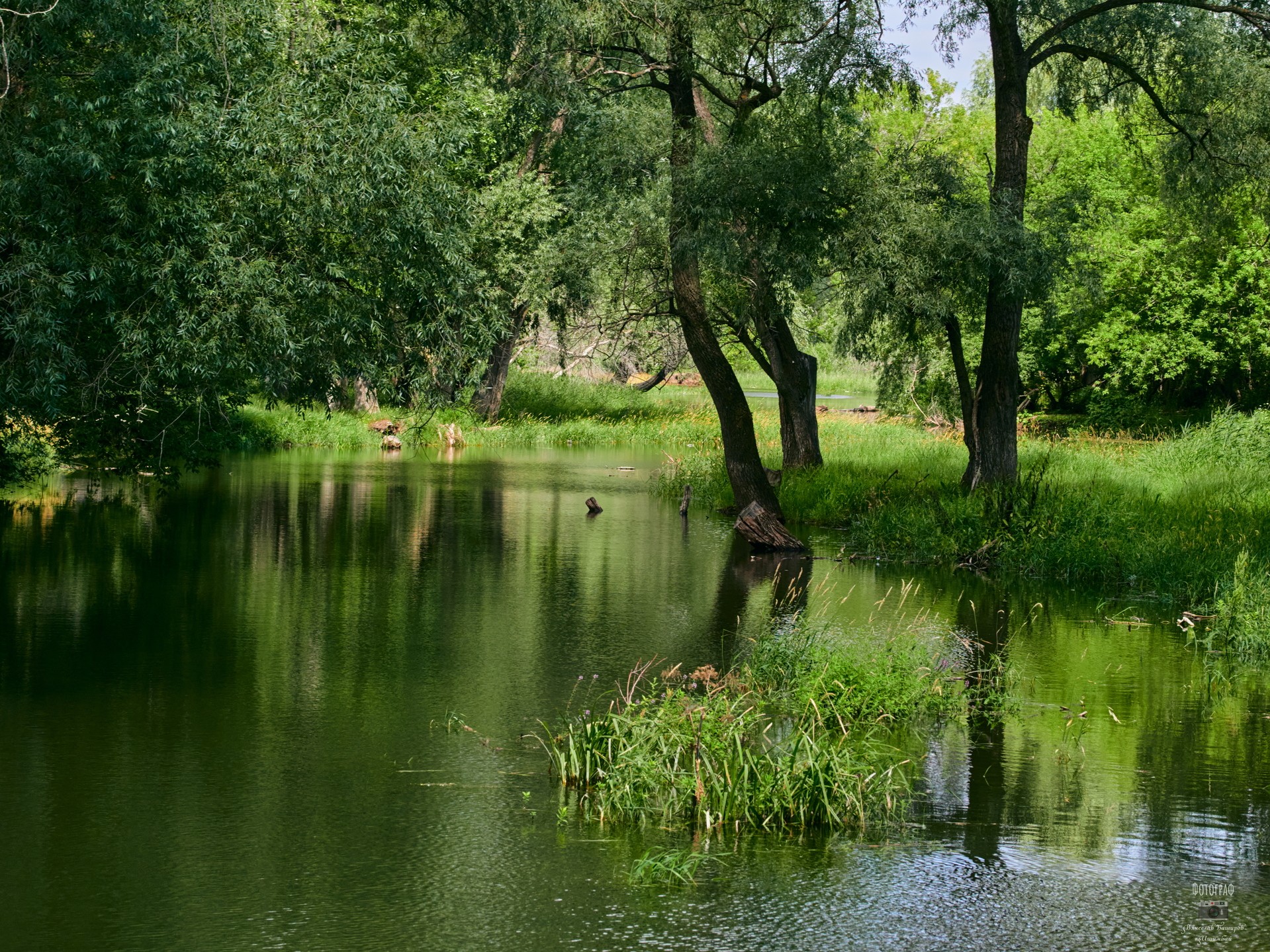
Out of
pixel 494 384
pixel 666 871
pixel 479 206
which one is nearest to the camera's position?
pixel 666 871

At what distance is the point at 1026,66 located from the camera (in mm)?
19438

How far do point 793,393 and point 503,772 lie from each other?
16898 millimetres

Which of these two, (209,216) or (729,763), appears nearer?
(729,763)

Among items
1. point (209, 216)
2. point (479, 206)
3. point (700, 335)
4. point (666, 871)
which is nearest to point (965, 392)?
point (700, 335)

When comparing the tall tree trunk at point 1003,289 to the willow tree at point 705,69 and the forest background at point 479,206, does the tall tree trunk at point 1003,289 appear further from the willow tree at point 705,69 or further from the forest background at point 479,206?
the willow tree at point 705,69

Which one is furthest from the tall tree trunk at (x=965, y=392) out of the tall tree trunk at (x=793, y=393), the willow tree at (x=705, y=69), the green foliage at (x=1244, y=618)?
the green foliage at (x=1244, y=618)

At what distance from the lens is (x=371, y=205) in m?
14.1

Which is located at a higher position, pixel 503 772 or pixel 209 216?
pixel 209 216

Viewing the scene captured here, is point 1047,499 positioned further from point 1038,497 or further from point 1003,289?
point 1003,289

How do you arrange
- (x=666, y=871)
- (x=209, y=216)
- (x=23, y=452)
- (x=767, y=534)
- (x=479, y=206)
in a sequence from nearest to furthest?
(x=666, y=871) < (x=209, y=216) < (x=767, y=534) < (x=23, y=452) < (x=479, y=206)

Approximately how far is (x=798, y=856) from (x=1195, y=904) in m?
2.16

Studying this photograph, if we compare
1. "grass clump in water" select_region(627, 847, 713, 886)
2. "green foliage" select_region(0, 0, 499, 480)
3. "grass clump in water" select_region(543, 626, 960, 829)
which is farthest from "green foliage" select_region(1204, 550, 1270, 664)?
"green foliage" select_region(0, 0, 499, 480)

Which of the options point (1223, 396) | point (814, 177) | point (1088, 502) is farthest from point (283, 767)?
point (1223, 396)

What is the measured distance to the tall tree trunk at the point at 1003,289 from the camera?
1866 centimetres
